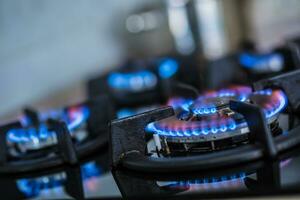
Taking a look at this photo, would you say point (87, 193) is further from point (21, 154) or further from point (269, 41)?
point (269, 41)

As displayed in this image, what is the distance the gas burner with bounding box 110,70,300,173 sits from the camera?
21.2 inches

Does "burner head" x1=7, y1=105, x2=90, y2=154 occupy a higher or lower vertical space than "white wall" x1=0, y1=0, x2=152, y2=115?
lower

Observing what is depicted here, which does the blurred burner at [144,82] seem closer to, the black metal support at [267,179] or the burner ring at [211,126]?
the burner ring at [211,126]

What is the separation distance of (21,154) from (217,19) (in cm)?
80

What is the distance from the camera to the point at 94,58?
146 centimetres

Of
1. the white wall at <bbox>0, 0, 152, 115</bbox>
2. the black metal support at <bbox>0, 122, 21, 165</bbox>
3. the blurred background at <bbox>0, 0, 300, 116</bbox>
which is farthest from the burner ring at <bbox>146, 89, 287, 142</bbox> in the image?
the white wall at <bbox>0, 0, 152, 115</bbox>

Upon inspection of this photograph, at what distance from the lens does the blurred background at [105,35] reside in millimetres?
1259

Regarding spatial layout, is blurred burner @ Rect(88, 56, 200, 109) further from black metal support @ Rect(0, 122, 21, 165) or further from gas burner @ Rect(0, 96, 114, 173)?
black metal support @ Rect(0, 122, 21, 165)

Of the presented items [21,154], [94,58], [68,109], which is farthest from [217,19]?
[21,154]

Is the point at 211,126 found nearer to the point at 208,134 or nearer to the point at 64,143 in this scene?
the point at 208,134

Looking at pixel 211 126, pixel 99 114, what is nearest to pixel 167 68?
pixel 99 114

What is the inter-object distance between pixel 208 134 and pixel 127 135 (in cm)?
11

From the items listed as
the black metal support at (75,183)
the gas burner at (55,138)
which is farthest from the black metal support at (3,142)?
the black metal support at (75,183)

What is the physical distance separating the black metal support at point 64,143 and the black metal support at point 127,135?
0.09 metres
